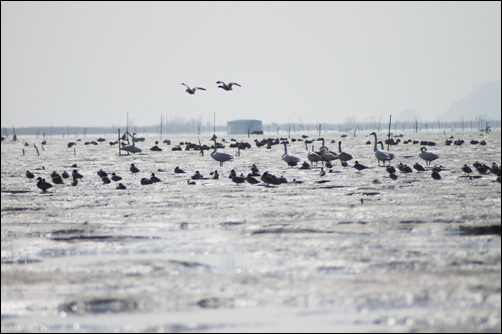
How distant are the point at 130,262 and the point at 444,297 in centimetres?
402

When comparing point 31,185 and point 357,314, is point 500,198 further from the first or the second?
point 31,185

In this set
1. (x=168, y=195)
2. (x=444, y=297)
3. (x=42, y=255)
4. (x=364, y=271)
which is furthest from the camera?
(x=168, y=195)

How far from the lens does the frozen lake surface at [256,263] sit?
17.5 ft

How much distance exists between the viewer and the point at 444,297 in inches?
227

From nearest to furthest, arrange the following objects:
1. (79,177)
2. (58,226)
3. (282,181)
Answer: (58,226) → (282,181) → (79,177)

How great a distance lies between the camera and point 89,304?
582 centimetres

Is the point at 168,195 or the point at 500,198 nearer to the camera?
the point at 500,198

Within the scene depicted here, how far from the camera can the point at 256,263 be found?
24.5 feet

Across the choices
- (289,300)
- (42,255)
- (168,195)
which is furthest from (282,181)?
(289,300)

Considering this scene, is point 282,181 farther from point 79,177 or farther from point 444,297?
point 444,297

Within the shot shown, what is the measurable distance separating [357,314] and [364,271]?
1.60 m

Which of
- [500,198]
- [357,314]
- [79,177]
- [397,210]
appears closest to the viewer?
[357,314]

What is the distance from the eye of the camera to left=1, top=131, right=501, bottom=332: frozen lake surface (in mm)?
5332

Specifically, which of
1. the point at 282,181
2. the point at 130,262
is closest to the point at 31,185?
the point at 282,181
